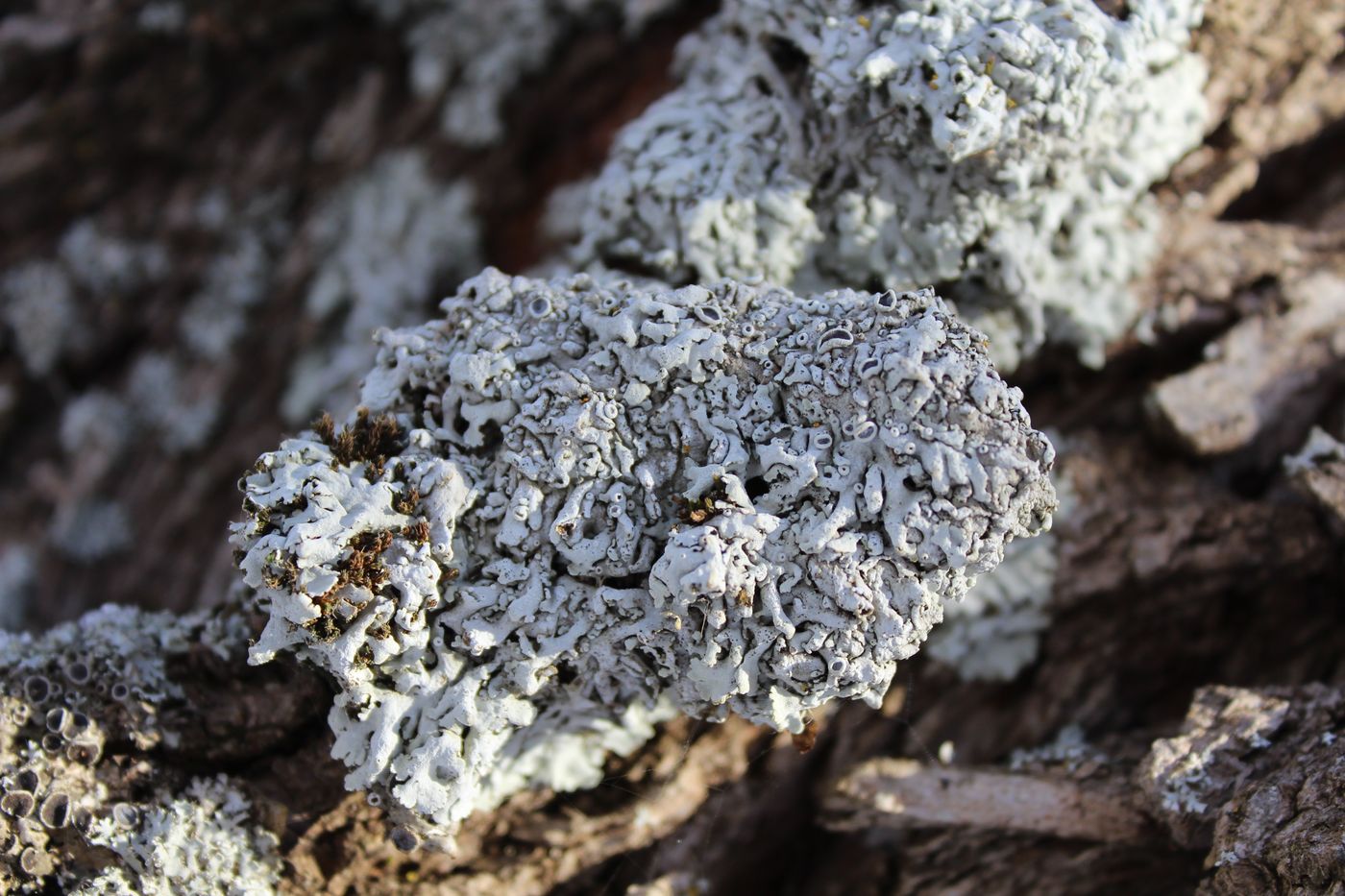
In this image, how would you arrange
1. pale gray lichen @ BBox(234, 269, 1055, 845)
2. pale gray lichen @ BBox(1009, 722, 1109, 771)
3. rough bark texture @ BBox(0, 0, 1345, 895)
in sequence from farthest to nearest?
pale gray lichen @ BBox(1009, 722, 1109, 771) → rough bark texture @ BBox(0, 0, 1345, 895) → pale gray lichen @ BBox(234, 269, 1055, 845)

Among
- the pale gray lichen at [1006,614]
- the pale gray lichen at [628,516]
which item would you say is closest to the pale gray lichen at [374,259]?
the pale gray lichen at [628,516]

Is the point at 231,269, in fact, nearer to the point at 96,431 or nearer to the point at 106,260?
the point at 106,260

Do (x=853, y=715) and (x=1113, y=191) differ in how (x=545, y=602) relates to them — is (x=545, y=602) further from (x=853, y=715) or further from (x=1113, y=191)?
(x=1113, y=191)

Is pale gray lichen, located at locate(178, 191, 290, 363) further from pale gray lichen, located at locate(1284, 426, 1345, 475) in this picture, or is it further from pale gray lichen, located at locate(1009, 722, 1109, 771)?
pale gray lichen, located at locate(1284, 426, 1345, 475)

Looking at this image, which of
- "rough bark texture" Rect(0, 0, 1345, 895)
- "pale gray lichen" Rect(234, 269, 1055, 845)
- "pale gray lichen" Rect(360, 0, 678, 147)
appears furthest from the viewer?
"pale gray lichen" Rect(360, 0, 678, 147)

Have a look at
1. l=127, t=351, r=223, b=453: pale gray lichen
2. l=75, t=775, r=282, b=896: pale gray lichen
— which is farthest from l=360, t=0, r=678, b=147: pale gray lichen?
l=75, t=775, r=282, b=896: pale gray lichen

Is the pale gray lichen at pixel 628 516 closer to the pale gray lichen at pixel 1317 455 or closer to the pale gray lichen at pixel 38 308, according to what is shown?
the pale gray lichen at pixel 1317 455
